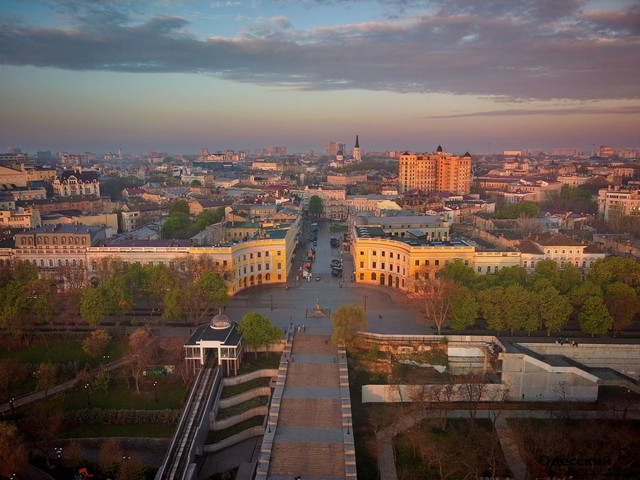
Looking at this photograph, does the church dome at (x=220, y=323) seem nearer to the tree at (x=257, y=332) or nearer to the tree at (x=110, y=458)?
the tree at (x=257, y=332)

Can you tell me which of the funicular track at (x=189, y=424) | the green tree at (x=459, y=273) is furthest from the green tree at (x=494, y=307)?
the funicular track at (x=189, y=424)

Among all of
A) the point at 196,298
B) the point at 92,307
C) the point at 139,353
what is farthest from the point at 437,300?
the point at 92,307

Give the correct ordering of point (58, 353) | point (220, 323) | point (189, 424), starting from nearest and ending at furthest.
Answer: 1. point (189, 424)
2. point (220, 323)
3. point (58, 353)

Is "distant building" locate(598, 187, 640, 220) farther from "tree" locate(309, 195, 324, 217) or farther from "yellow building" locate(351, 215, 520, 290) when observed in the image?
"tree" locate(309, 195, 324, 217)

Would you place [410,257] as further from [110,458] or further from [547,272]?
[110,458]

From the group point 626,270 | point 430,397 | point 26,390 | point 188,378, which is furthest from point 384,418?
point 626,270

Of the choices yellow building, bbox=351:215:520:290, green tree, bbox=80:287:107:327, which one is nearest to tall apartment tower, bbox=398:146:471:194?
yellow building, bbox=351:215:520:290

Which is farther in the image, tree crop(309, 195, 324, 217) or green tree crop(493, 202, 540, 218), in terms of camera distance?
tree crop(309, 195, 324, 217)
